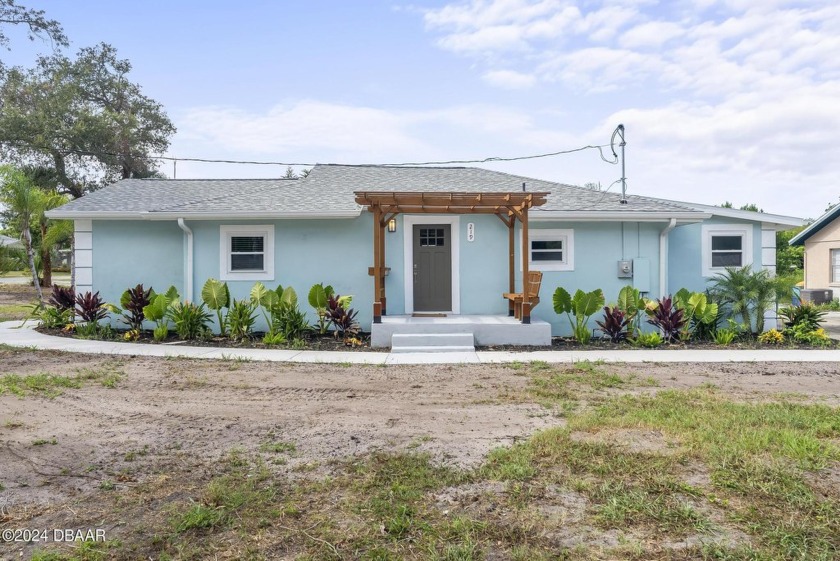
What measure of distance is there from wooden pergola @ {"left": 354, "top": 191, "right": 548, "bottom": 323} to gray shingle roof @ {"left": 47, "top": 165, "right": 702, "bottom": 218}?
82 cm

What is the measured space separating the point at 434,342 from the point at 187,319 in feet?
16.7

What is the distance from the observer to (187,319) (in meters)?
10.3

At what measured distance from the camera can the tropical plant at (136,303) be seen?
10.6m

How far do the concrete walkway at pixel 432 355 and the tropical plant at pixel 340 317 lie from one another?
44.8 inches

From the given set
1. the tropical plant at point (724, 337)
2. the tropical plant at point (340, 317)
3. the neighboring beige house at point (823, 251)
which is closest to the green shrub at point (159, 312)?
the tropical plant at point (340, 317)

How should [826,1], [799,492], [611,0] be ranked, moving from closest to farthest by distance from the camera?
[799,492] < [826,1] < [611,0]

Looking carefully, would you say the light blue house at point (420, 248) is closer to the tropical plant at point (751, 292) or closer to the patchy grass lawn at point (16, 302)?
the tropical plant at point (751, 292)

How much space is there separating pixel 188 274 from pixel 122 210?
88.5 inches

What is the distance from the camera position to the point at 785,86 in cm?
1432

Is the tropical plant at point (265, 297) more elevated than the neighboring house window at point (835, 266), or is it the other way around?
the neighboring house window at point (835, 266)

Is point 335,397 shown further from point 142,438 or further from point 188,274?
point 188,274

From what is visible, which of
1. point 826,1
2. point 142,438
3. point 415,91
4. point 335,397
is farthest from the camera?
point 415,91

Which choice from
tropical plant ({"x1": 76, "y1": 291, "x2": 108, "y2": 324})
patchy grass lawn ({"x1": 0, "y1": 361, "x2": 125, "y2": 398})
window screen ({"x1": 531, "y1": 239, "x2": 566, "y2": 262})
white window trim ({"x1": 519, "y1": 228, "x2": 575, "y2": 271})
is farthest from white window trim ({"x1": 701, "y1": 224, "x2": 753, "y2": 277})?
tropical plant ({"x1": 76, "y1": 291, "x2": 108, "y2": 324})

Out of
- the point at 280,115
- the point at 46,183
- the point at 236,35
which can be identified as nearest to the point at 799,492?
the point at 236,35
